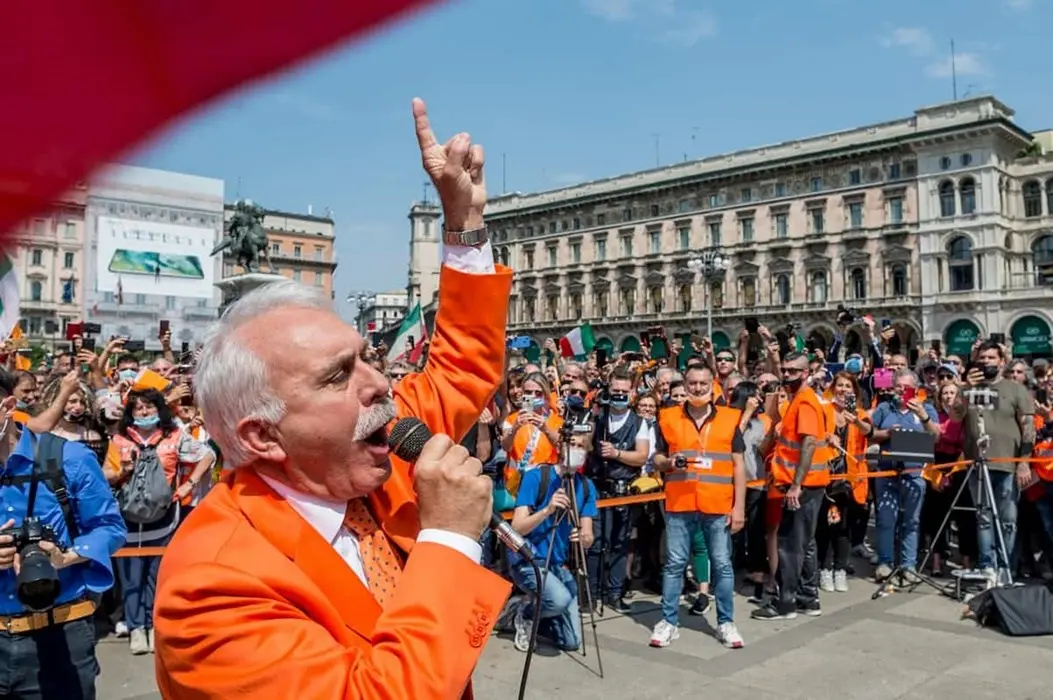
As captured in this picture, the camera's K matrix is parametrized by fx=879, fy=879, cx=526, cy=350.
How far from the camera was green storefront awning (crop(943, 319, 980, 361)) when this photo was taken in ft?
172

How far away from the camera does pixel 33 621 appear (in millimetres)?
3281

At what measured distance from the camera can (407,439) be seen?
78.5 inches

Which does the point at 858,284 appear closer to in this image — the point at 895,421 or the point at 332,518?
the point at 895,421

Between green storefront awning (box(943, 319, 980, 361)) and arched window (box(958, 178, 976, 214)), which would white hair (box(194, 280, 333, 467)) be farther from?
arched window (box(958, 178, 976, 214))

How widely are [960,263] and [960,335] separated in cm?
461

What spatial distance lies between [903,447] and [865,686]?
3.29 meters

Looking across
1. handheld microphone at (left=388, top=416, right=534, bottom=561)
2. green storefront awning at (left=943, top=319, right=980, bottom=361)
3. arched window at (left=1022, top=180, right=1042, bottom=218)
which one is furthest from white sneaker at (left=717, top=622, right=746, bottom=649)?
arched window at (left=1022, top=180, right=1042, bottom=218)

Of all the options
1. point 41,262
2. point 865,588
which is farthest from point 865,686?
point 41,262

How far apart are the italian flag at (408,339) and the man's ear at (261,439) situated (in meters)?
10.8

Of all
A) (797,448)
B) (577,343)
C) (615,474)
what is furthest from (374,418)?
(577,343)

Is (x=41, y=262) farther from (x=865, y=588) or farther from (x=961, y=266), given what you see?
(x=961, y=266)

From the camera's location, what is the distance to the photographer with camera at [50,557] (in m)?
3.15

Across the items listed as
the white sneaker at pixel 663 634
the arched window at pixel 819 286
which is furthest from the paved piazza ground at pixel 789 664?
the arched window at pixel 819 286

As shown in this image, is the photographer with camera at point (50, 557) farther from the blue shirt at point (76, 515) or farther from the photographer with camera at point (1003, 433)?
the photographer with camera at point (1003, 433)
